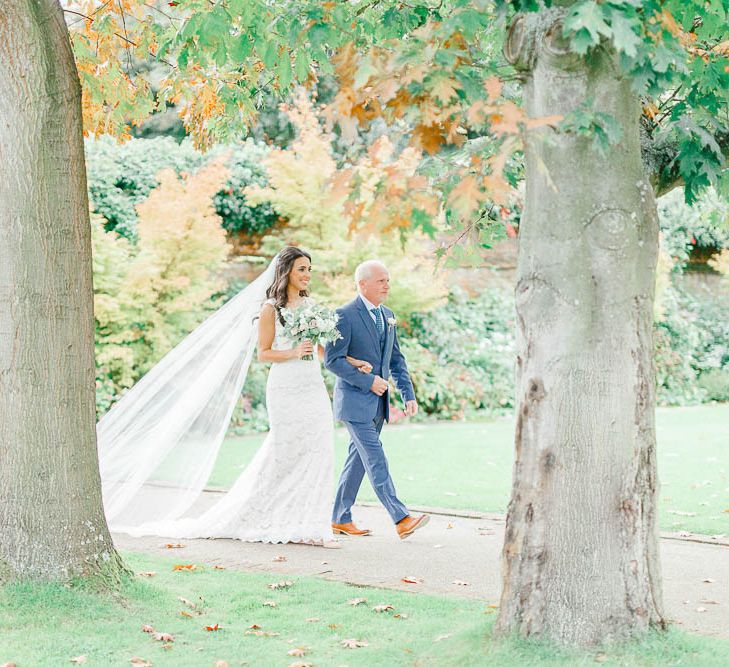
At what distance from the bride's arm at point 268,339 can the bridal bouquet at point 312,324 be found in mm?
149

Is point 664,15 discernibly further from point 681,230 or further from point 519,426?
point 681,230

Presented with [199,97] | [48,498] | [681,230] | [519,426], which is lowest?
[48,498]

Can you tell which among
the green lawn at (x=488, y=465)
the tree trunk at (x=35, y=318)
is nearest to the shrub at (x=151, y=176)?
the green lawn at (x=488, y=465)

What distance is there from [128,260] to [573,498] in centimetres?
1165

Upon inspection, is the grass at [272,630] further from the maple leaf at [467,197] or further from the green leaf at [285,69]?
the green leaf at [285,69]

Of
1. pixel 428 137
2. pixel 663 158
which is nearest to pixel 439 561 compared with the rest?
pixel 663 158

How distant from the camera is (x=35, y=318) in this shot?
17.6 ft

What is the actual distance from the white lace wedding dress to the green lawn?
6.25 ft

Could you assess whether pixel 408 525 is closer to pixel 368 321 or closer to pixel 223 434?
pixel 368 321

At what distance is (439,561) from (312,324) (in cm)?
200

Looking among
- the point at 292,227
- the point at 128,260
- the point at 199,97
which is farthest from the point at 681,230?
the point at 199,97

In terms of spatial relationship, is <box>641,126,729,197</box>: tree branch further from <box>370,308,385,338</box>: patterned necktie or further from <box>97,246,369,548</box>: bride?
<box>97,246,369,548</box>: bride

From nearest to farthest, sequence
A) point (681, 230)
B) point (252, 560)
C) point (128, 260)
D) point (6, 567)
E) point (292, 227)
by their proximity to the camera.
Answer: point (6, 567) < point (252, 560) < point (128, 260) < point (292, 227) < point (681, 230)

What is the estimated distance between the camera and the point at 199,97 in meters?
7.84
